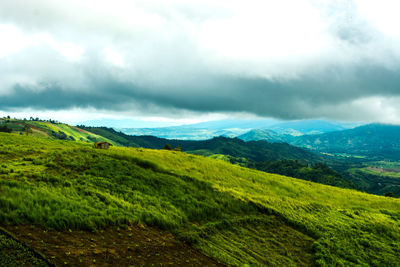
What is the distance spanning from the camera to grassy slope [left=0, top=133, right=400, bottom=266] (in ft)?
56.0

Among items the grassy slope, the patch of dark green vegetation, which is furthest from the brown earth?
the grassy slope

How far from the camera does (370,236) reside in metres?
27.1

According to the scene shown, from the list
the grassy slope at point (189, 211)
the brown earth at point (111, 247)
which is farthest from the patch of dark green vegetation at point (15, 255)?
the grassy slope at point (189, 211)

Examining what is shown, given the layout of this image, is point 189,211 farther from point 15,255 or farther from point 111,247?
point 15,255

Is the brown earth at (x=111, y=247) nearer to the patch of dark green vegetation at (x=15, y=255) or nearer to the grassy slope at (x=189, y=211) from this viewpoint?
the patch of dark green vegetation at (x=15, y=255)

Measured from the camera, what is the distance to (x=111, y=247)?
47.3ft

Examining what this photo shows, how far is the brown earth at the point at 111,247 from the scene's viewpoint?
12.5 m

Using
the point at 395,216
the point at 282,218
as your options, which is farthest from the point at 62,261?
the point at 395,216

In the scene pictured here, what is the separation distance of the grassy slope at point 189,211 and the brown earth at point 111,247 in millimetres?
875

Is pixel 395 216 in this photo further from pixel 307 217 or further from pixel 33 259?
pixel 33 259

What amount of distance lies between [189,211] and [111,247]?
10050mm

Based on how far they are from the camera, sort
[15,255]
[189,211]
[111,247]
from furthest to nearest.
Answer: [189,211] → [111,247] → [15,255]

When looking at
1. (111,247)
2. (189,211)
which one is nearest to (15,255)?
(111,247)

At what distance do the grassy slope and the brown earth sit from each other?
88cm
